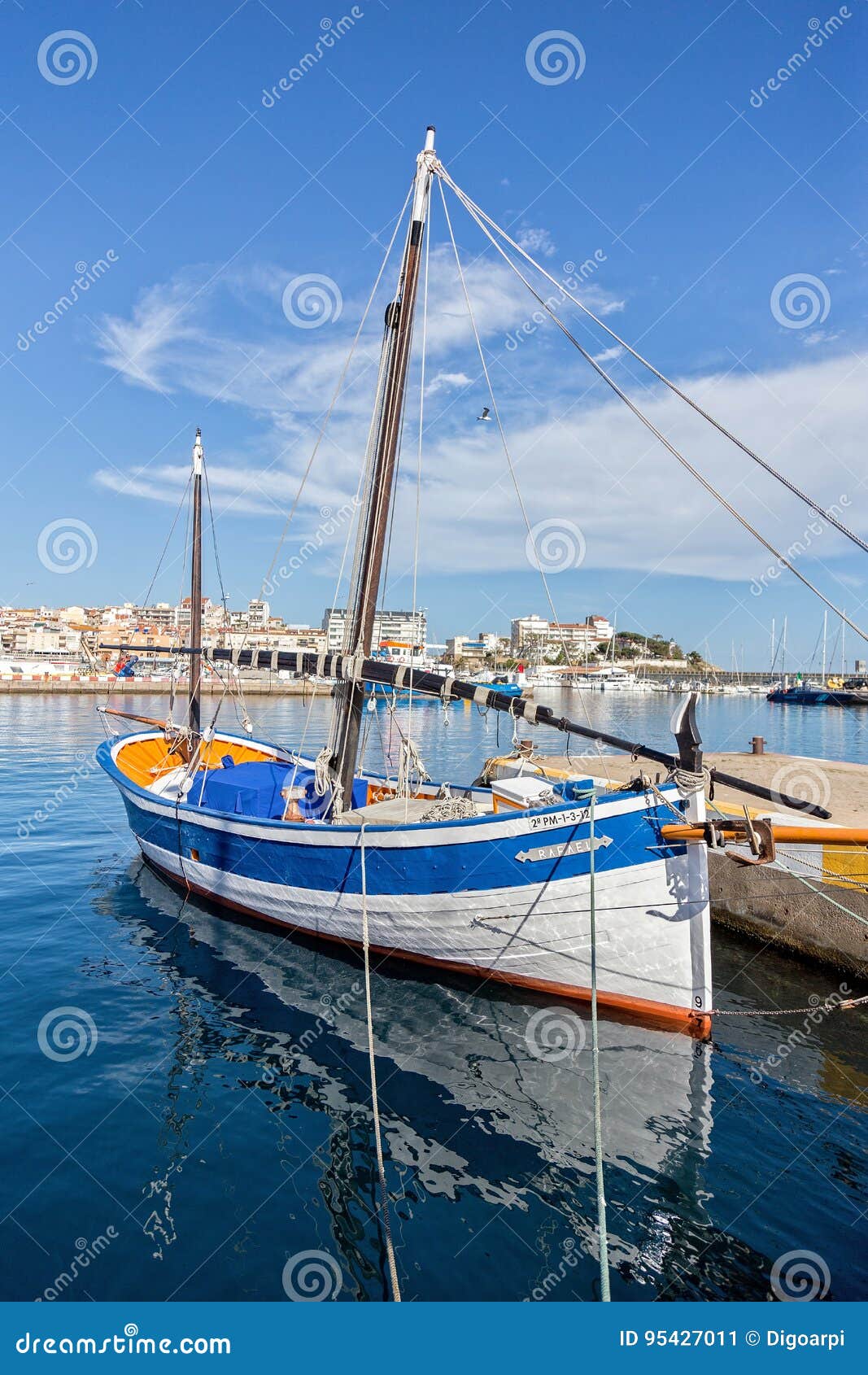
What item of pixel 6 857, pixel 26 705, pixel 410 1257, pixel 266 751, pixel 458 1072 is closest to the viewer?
pixel 410 1257

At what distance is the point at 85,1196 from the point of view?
5.88 m

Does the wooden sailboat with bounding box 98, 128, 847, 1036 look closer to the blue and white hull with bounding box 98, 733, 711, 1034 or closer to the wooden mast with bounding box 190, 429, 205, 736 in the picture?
the blue and white hull with bounding box 98, 733, 711, 1034

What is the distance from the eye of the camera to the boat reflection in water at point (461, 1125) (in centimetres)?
536

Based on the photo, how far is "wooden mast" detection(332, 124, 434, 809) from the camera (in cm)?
1211

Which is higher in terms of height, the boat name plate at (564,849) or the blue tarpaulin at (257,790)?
the boat name plate at (564,849)

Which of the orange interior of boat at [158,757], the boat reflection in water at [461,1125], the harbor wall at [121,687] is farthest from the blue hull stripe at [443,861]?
the harbor wall at [121,687]

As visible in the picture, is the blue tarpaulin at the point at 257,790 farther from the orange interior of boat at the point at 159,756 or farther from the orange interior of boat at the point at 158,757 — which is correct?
the orange interior of boat at the point at 158,757

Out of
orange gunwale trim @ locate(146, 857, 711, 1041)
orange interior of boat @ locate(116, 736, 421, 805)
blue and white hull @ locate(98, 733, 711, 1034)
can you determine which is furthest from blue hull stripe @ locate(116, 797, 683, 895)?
orange interior of boat @ locate(116, 736, 421, 805)

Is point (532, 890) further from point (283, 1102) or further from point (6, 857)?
point (6, 857)

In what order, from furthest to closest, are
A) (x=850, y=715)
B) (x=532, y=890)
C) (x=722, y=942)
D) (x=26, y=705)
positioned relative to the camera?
(x=850, y=715) → (x=26, y=705) → (x=722, y=942) → (x=532, y=890)

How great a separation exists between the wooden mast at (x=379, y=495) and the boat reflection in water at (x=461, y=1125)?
3.72 m

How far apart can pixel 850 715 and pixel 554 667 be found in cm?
9050

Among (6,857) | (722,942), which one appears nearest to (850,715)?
(722,942)

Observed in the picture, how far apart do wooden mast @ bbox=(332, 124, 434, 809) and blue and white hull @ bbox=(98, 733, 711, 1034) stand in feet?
5.36
